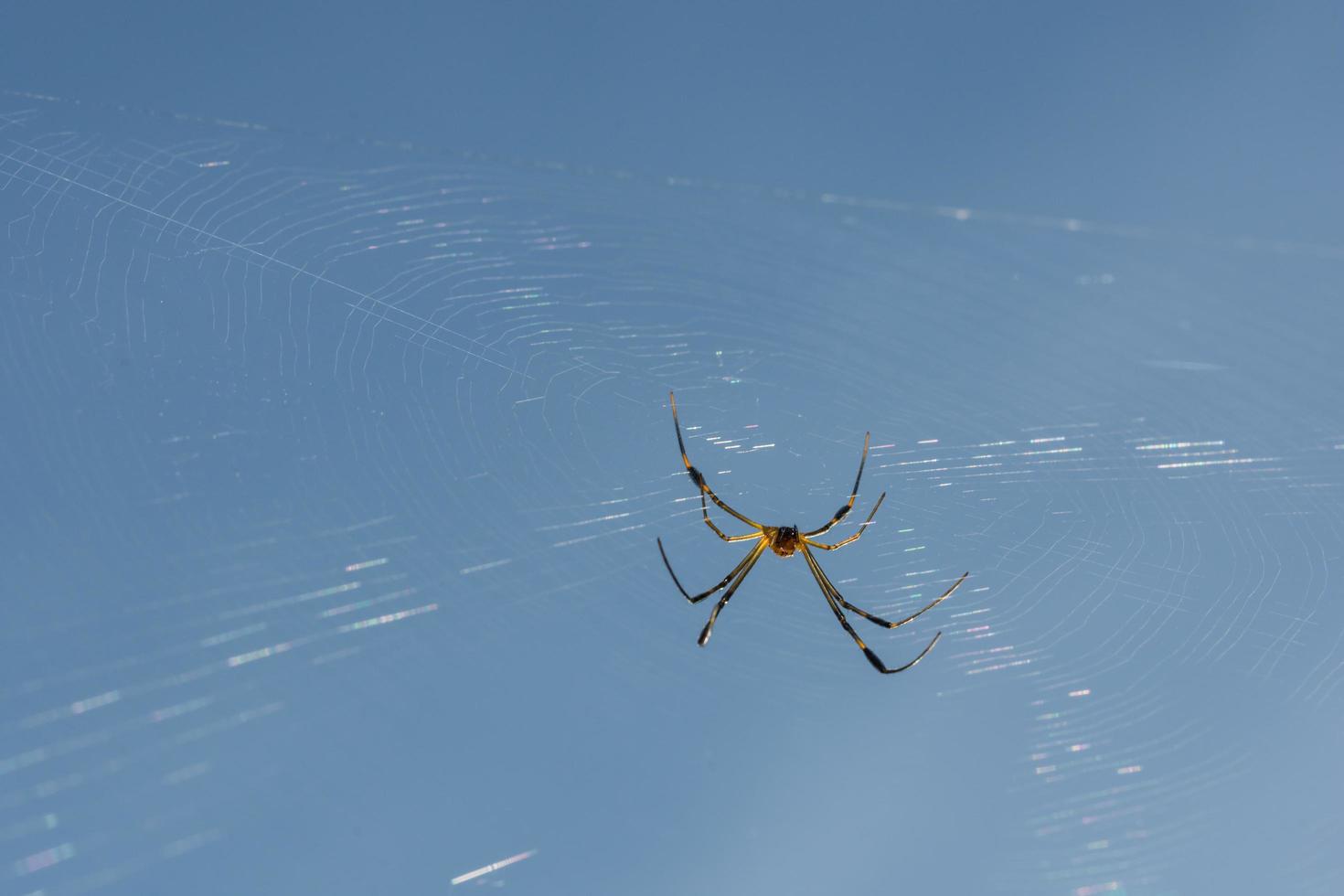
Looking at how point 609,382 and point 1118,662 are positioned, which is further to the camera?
point 1118,662

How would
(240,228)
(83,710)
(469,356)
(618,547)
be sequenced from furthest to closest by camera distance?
(618,547) < (469,356) < (240,228) < (83,710)

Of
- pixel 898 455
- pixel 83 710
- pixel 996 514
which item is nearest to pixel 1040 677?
pixel 996 514

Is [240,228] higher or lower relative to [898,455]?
higher

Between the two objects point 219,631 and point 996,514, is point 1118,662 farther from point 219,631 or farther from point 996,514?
point 219,631

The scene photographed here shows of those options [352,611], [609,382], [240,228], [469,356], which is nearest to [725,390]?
[609,382]

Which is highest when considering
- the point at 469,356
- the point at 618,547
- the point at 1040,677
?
the point at 469,356

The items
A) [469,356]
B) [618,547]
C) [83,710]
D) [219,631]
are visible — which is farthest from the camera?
[618,547]

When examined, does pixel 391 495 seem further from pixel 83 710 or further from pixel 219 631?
pixel 83 710
